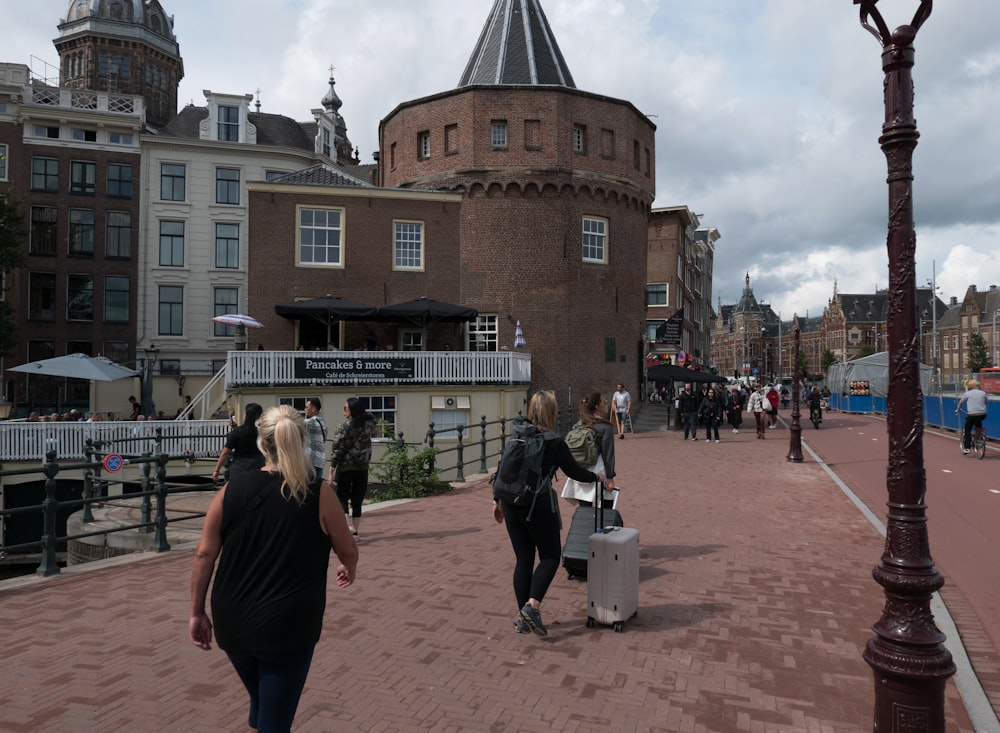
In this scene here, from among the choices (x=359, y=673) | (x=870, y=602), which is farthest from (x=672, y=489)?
(x=359, y=673)

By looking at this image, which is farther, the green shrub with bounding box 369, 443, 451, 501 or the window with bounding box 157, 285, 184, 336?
the window with bounding box 157, 285, 184, 336

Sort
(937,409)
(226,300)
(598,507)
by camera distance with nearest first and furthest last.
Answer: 1. (598,507)
2. (937,409)
3. (226,300)

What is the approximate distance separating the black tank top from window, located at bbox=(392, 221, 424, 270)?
24672 millimetres

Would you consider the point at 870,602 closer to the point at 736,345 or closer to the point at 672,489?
the point at 672,489

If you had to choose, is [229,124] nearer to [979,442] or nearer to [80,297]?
[80,297]

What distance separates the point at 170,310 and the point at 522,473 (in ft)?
117

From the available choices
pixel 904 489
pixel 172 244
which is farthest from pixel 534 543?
pixel 172 244

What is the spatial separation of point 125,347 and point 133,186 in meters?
8.10

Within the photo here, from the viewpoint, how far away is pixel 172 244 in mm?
36500

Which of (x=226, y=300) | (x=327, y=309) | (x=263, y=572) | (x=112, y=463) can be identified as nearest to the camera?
(x=263, y=572)

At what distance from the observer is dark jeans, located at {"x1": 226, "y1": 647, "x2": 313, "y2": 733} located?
9.75ft

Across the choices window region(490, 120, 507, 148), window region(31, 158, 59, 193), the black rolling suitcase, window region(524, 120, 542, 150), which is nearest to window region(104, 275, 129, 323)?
window region(31, 158, 59, 193)

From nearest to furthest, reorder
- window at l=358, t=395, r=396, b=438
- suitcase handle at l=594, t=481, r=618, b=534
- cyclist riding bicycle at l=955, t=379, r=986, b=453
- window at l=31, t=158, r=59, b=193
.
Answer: suitcase handle at l=594, t=481, r=618, b=534
cyclist riding bicycle at l=955, t=379, r=986, b=453
window at l=358, t=395, r=396, b=438
window at l=31, t=158, r=59, b=193

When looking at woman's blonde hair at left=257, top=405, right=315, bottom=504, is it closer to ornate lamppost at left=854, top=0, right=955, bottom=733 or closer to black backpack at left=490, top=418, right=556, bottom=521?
black backpack at left=490, top=418, right=556, bottom=521
